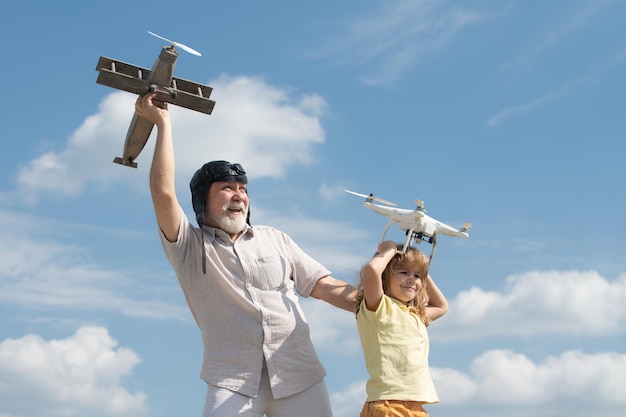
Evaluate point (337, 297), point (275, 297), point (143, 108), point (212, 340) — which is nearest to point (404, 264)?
point (337, 297)

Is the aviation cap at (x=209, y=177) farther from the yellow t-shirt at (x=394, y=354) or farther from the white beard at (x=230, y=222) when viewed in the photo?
the yellow t-shirt at (x=394, y=354)

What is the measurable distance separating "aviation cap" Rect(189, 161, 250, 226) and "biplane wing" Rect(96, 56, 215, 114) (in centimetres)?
47

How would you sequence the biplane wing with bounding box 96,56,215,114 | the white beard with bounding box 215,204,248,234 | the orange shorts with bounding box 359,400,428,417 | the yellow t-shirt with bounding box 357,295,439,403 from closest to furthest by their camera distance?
the orange shorts with bounding box 359,400,428,417
the yellow t-shirt with bounding box 357,295,439,403
the biplane wing with bounding box 96,56,215,114
the white beard with bounding box 215,204,248,234

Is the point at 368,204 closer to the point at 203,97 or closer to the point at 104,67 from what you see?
the point at 203,97

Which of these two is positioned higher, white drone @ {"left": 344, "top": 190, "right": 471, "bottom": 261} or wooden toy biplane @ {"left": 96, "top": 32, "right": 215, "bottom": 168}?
wooden toy biplane @ {"left": 96, "top": 32, "right": 215, "bottom": 168}

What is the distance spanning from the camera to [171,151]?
5023mm

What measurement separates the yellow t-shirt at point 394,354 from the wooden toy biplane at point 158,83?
2046 mm

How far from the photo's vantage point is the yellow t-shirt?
498cm

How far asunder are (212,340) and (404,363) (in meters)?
1.38

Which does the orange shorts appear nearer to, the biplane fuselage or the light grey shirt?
the light grey shirt

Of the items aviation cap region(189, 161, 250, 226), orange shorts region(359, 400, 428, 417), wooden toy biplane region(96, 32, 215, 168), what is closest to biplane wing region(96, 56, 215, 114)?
wooden toy biplane region(96, 32, 215, 168)

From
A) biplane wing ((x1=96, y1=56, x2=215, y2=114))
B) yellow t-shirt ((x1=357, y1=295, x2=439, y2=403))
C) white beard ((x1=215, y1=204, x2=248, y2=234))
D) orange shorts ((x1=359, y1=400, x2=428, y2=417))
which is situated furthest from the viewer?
white beard ((x1=215, y1=204, x2=248, y2=234))

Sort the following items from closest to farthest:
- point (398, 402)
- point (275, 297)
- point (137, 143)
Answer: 1. point (398, 402)
2. point (275, 297)
3. point (137, 143)

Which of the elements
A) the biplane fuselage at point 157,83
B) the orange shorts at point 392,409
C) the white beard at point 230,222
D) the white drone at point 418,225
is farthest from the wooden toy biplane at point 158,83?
the orange shorts at point 392,409
